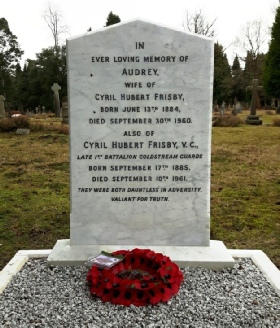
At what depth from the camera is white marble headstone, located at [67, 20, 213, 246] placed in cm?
343

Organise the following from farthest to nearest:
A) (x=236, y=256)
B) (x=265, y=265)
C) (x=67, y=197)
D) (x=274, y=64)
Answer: (x=274, y=64) < (x=67, y=197) < (x=236, y=256) < (x=265, y=265)

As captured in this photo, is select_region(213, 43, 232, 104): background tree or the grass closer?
the grass

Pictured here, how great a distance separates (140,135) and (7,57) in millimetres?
40107

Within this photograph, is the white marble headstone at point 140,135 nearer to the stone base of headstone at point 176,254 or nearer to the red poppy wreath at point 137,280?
the stone base of headstone at point 176,254

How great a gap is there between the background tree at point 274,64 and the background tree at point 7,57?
2593cm

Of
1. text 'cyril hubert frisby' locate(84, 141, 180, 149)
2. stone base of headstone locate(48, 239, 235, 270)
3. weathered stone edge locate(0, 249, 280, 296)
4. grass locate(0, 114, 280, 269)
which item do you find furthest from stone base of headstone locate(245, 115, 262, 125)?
text 'cyril hubert frisby' locate(84, 141, 180, 149)

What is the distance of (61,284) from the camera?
315cm

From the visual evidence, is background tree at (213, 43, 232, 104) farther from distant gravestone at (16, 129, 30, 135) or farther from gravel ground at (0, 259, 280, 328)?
gravel ground at (0, 259, 280, 328)

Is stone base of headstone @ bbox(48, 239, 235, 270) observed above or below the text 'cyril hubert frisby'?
below

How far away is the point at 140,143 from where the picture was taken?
3.57 meters

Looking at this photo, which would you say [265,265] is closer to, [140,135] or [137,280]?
[137,280]

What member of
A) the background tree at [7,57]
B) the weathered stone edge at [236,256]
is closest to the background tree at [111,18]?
the background tree at [7,57]

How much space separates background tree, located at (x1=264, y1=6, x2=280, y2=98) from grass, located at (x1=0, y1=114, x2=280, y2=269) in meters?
17.0

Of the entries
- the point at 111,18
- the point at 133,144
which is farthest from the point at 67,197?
the point at 111,18
